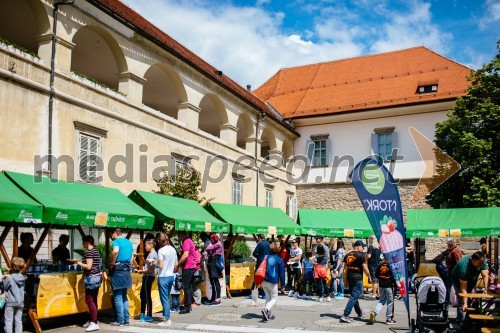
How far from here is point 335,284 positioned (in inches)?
655

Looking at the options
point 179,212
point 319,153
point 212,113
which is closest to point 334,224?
point 179,212

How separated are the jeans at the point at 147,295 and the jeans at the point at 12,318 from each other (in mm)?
2934

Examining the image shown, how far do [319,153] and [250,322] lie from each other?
2215 centimetres

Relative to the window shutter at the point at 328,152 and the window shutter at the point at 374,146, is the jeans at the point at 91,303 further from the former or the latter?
the window shutter at the point at 328,152

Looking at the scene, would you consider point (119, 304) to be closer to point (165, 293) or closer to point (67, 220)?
point (165, 293)

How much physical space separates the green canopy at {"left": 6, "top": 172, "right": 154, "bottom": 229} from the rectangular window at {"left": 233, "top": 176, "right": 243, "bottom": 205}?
12.7 meters

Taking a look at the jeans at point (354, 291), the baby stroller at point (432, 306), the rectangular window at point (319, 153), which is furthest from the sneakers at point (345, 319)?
the rectangular window at point (319, 153)

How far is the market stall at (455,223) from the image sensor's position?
680 inches

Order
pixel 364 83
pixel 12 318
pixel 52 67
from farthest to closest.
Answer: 1. pixel 364 83
2. pixel 52 67
3. pixel 12 318

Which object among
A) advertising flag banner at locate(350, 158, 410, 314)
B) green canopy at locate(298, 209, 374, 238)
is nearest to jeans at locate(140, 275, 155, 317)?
advertising flag banner at locate(350, 158, 410, 314)

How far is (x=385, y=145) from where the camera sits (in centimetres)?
3081

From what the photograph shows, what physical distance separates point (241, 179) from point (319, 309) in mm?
13066

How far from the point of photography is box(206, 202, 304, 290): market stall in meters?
16.2

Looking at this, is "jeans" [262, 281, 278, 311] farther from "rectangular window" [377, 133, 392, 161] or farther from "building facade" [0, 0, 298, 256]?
"rectangular window" [377, 133, 392, 161]
